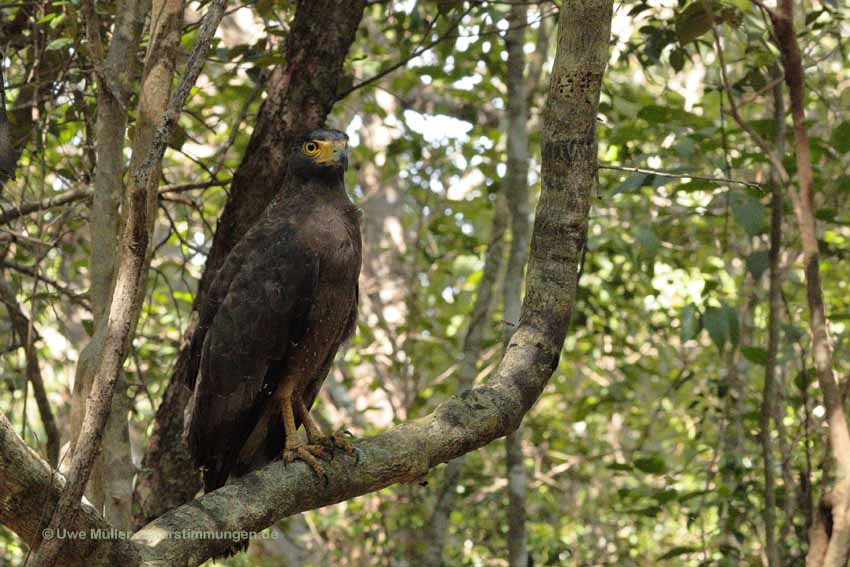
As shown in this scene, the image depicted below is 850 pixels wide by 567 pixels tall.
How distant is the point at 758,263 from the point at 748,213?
368mm

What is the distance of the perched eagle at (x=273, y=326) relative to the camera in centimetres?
387

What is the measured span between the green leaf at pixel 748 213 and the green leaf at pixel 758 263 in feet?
0.85

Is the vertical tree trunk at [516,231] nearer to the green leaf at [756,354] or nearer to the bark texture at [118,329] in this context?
the green leaf at [756,354]

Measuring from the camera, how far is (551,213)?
124 inches

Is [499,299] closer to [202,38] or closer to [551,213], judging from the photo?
[551,213]

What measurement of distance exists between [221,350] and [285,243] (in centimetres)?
51

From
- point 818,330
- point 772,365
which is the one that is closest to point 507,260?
point 772,365

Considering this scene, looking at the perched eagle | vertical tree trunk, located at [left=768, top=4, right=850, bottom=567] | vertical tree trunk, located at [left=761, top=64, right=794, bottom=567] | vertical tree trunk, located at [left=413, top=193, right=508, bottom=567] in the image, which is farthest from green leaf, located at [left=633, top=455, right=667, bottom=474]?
the perched eagle

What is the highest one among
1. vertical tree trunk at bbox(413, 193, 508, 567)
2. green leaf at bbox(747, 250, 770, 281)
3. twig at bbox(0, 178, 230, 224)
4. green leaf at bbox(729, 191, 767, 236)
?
twig at bbox(0, 178, 230, 224)

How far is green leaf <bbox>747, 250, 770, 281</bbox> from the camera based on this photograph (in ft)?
15.5

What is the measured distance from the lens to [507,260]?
827 centimetres

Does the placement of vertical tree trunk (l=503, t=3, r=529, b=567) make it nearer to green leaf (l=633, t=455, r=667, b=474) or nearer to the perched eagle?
green leaf (l=633, t=455, r=667, b=474)

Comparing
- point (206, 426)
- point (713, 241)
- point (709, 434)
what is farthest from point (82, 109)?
point (709, 434)

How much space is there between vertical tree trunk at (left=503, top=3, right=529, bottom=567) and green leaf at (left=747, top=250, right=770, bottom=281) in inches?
54.5
